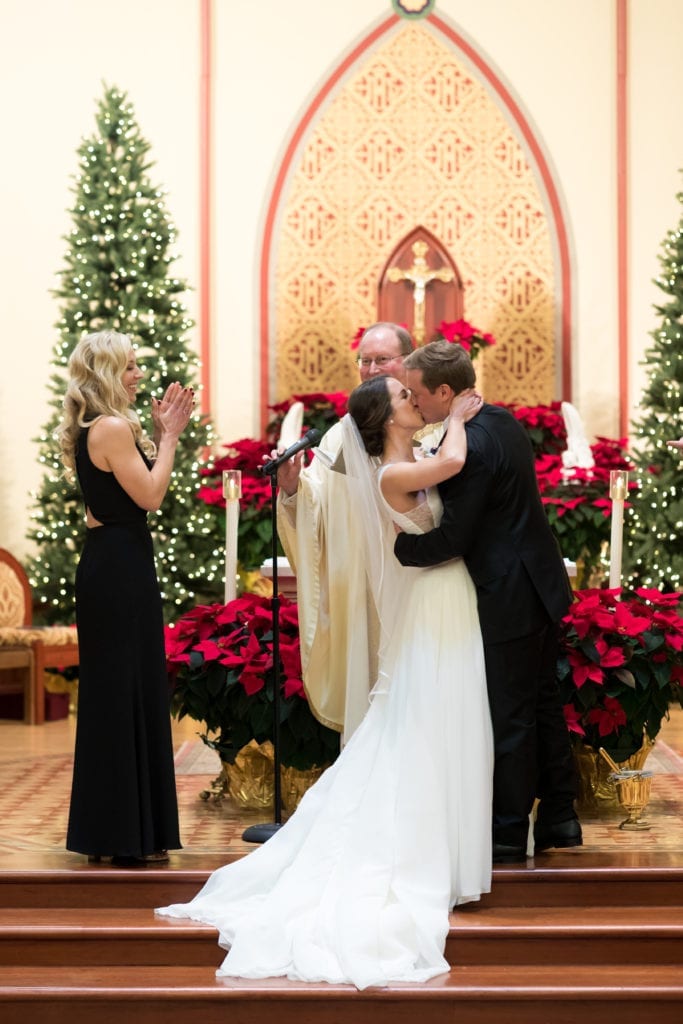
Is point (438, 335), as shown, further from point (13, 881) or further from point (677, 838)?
point (13, 881)

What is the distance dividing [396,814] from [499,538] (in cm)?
92

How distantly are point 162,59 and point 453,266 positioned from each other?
268 cm

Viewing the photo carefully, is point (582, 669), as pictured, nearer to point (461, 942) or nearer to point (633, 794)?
point (633, 794)

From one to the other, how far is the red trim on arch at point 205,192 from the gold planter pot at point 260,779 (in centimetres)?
521

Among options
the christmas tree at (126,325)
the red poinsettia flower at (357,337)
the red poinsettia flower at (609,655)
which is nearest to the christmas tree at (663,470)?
the red poinsettia flower at (357,337)

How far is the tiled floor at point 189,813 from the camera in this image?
4961mm

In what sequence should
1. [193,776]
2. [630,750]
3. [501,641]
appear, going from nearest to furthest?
[501,641], [630,750], [193,776]

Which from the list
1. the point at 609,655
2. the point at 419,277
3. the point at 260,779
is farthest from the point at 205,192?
the point at 609,655

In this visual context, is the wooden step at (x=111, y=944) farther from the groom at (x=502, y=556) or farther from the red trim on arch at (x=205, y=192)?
the red trim on arch at (x=205, y=192)

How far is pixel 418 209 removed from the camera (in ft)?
35.6

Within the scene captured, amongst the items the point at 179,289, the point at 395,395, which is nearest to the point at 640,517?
the point at 179,289

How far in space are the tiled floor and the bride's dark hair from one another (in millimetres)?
1501

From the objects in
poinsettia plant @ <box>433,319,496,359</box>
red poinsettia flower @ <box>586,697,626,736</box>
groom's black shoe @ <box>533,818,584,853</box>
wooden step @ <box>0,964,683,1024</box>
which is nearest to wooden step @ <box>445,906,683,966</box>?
wooden step @ <box>0,964,683,1024</box>

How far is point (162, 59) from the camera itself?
35.0 ft
